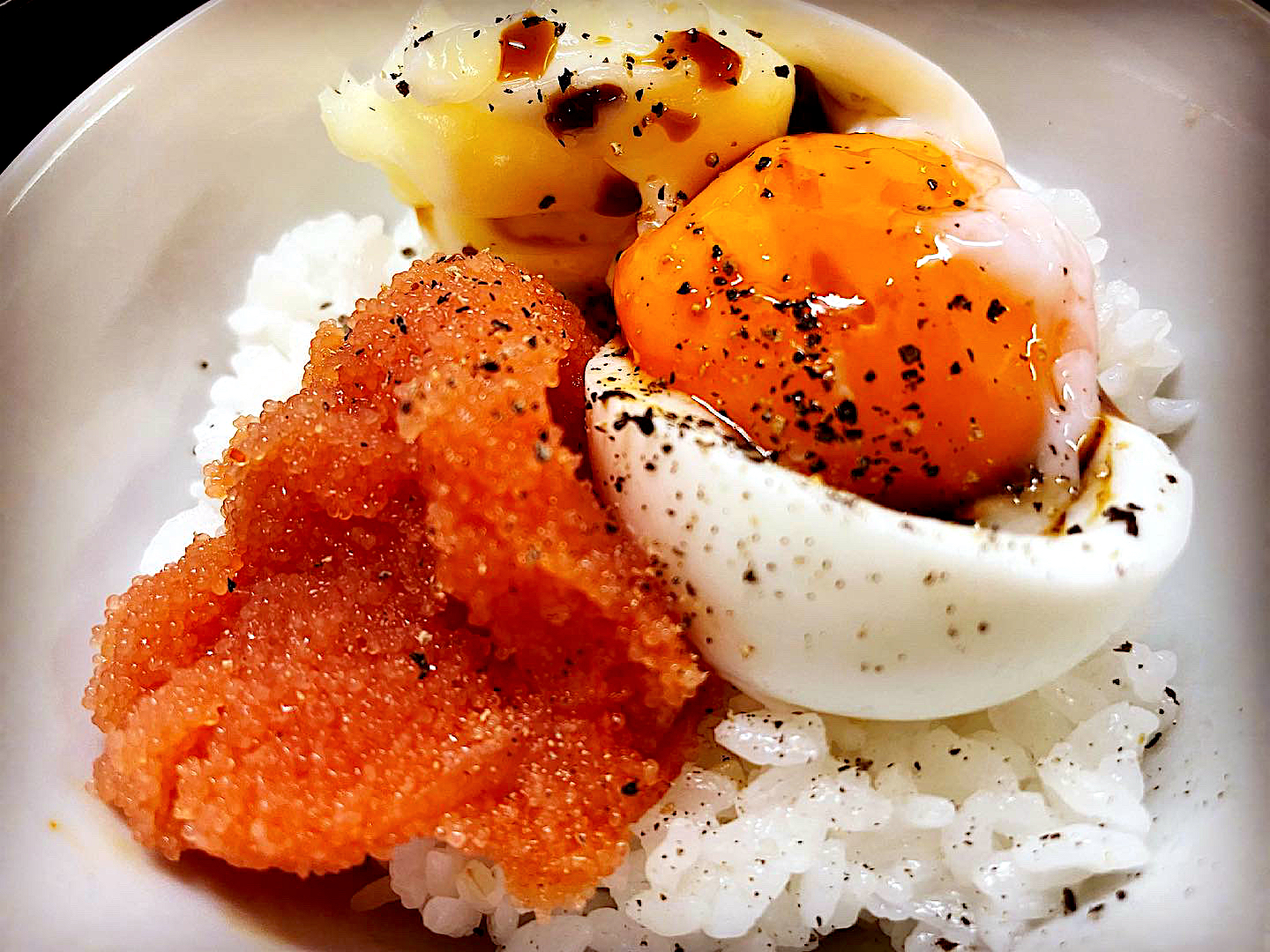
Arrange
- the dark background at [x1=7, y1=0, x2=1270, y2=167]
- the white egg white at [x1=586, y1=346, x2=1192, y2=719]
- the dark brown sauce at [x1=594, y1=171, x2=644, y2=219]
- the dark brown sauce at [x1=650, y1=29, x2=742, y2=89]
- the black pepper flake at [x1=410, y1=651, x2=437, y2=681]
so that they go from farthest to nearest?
the dark background at [x1=7, y1=0, x2=1270, y2=167]
the dark brown sauce at [x1=594, y1=171, x2=644, y2=219]
the dark brown sauce at [x1=650, y1=29, x2=742, y2=89]
the black pepper flake at [x1=410, y1=651, x2=437, y2=681]
the white egg white at [x1=586, y1=346, x2=1192, y2=719]

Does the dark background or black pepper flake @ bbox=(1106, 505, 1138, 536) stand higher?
the dark background

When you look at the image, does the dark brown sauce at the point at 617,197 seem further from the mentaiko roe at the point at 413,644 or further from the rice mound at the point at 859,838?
the rice mound at the point at 859,838

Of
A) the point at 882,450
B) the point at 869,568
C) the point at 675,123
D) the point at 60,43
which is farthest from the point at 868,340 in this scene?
the point at 60,43

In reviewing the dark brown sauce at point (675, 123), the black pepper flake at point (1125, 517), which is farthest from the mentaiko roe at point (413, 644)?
the black pepper flake at point (1125, 517)

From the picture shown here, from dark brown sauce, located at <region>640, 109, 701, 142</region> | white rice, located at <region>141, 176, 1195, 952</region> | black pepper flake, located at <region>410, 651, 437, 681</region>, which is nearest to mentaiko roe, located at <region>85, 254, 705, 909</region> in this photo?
black pepper flake, located at <region>410, 651, 437, 681</region>

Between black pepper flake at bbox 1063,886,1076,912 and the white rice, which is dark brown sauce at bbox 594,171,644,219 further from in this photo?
Answer: black pepper flake at bbox 1063,886,1076,912

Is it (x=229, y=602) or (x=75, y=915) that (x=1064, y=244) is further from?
(x=75, y=915)

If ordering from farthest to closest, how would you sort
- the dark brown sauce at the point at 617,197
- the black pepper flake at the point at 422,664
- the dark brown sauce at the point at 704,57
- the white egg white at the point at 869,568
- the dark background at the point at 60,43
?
the dark background at the point at 60,43 → the dark brown sauce at the point at 617,197 → the dark brown sauce at the point at 704,57 → the black pepper flake at the point at 422,664 → the white egg white at the point at 869,568

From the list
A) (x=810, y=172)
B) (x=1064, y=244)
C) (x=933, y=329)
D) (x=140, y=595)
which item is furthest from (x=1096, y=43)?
(x=140, y=595)

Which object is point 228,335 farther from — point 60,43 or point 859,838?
point 859,838
